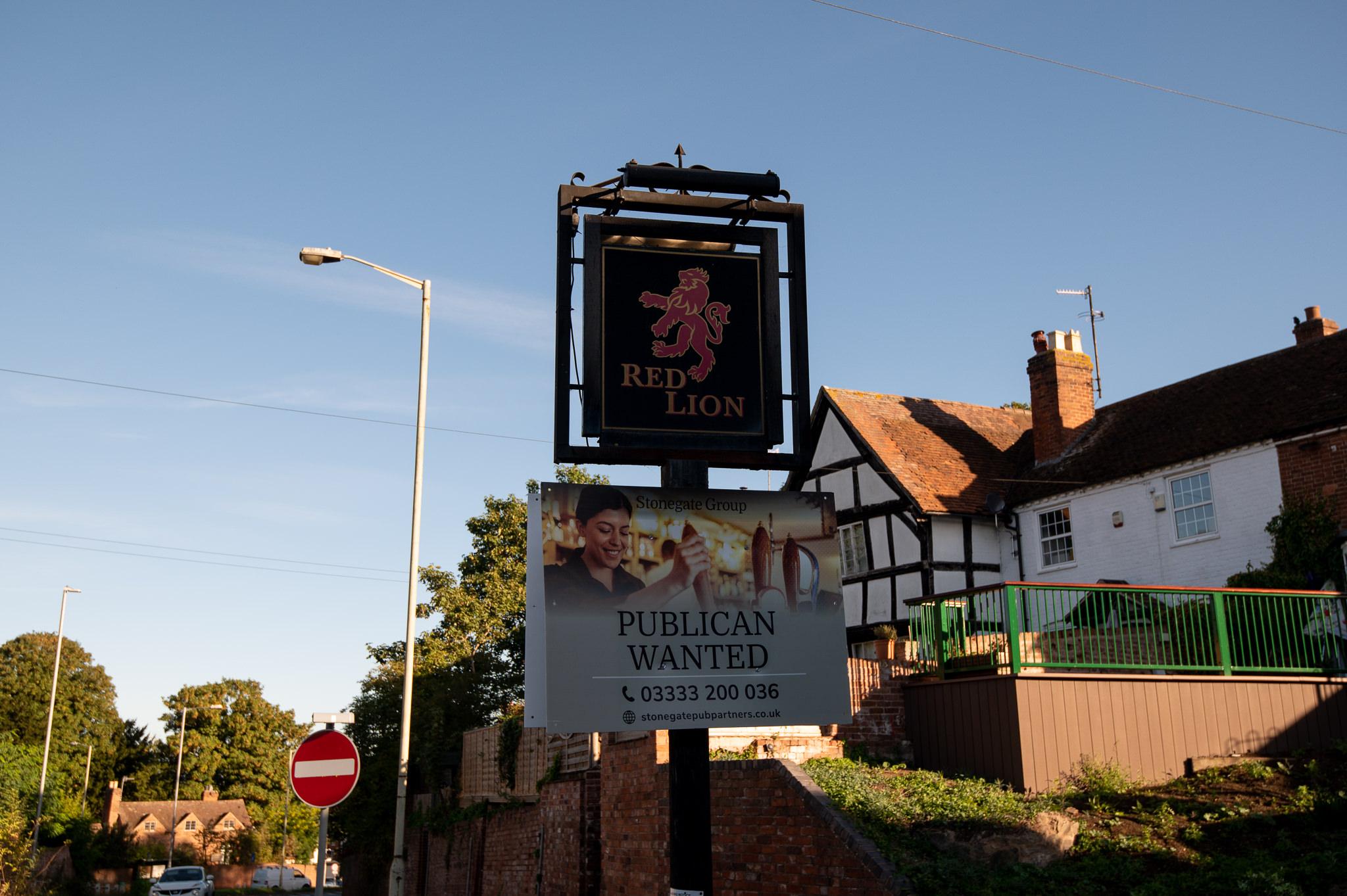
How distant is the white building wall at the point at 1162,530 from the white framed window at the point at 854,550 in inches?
128

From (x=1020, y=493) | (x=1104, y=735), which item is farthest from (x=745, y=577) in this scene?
(x=1020, y=493)

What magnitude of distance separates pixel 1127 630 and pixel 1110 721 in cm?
145

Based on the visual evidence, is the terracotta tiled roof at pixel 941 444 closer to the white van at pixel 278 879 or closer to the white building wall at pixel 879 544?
the white building wall at pixel 879 544

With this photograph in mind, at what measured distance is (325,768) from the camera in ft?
36.4

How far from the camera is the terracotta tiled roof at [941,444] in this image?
27.0 meters

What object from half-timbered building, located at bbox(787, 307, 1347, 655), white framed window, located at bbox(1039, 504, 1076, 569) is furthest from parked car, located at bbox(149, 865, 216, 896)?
white framed window, located at bbox(1039, 504, 1076, 569)

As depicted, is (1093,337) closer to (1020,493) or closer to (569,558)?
(1020,493)

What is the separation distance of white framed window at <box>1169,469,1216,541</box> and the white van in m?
59.4

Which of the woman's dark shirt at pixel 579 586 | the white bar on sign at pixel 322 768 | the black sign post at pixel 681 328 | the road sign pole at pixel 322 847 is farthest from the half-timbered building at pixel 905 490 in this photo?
the woman's dark shirt at pixel 579 586

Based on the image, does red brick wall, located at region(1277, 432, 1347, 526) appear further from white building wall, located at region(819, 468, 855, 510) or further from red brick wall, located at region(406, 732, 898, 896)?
red brick wall, located at region(406, 732, 898, 896)

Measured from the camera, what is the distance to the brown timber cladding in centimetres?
1371

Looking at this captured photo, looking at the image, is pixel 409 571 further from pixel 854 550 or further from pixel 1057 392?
pixel 1057 392

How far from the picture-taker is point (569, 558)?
308 inches

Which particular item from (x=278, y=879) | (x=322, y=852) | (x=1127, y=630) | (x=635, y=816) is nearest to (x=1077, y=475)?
(x=1127, y=630)
